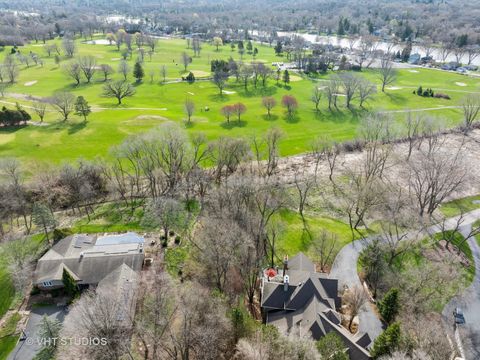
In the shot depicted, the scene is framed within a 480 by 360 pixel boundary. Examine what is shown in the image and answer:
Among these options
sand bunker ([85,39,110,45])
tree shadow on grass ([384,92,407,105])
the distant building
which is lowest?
tree shadow on grass ([384,92,407,105])

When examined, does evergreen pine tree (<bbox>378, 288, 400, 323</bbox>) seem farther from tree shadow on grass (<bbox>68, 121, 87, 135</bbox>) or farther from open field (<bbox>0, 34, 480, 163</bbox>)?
tree shadow on grass (<bbox>68, 121, 87, 135</bbox>)

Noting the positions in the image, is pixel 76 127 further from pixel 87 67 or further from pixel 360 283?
pixel 360 283

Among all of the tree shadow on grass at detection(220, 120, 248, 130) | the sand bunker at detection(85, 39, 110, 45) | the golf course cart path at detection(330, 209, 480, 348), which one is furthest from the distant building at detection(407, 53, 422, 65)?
the sand bunker at detection(85, 39, 110, 45)

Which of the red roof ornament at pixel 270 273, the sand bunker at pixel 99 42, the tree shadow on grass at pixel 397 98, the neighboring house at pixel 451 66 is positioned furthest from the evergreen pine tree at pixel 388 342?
the sand bunker at pixel 99 42

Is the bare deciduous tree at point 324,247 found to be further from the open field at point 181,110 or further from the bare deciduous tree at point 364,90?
the bare deciduous tree at point 364,90

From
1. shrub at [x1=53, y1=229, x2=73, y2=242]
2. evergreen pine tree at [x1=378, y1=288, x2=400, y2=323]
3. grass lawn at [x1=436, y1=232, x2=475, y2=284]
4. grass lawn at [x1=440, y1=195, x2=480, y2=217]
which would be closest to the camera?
evergreen pine tree at [x1=378, y1=288, x2=400, y2=323]

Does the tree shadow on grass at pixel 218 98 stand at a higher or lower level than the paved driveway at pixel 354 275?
higher
